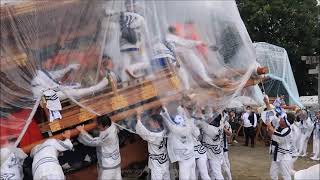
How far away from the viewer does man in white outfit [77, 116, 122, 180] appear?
6984 millimetres

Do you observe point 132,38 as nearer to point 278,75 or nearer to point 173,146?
point 173,146

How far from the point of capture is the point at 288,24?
76.0 feet

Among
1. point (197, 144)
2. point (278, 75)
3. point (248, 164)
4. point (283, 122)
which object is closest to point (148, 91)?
point (197, 144)

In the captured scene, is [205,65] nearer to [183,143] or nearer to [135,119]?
[135,119]

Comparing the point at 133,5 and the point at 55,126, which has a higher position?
the point at 133,5

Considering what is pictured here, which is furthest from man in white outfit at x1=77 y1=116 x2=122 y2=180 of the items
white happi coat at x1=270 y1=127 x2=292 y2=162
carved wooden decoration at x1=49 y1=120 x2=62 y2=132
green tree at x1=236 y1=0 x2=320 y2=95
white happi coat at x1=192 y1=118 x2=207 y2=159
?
green tree at x1=236 y1=0 x2=320 y2=95

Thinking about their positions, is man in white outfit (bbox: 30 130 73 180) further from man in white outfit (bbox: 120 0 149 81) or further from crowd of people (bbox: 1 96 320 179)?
man in white outfit (bbox: 120 0 149 81)

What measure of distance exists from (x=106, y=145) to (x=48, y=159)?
1.12 metres

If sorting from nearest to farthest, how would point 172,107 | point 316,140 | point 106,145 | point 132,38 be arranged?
1. point 132,38
2. point 172,107
3. point 106,145
4. point 316,140

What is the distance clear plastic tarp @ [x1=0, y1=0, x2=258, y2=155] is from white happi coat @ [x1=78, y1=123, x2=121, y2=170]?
1080 millimetres

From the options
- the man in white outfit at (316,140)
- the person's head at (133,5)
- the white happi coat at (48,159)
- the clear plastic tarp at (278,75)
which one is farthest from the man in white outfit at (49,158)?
the man in white outfit at (316,140)

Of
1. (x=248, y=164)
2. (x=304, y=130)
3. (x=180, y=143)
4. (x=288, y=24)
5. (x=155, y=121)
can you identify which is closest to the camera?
(x=155, y=121)

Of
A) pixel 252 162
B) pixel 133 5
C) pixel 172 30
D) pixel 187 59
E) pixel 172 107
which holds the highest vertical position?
pixel 133 5

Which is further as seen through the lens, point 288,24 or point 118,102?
point 288,24
